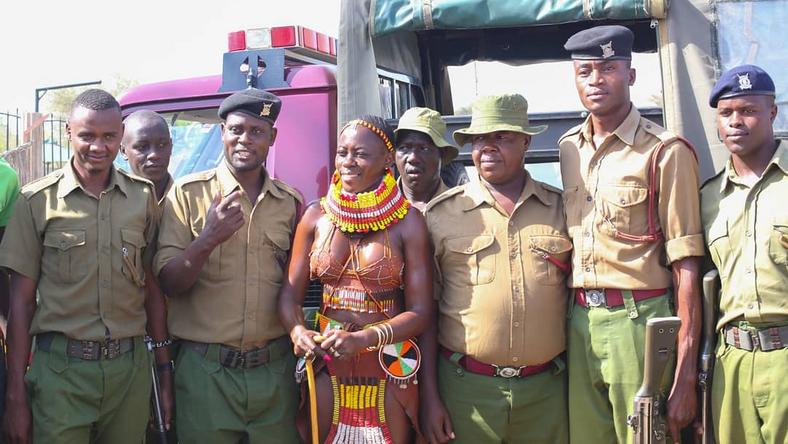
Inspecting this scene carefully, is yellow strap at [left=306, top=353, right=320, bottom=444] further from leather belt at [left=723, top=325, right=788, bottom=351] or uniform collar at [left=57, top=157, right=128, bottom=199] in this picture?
leather belt at [left=723, top=325, right=788, bottom=351]

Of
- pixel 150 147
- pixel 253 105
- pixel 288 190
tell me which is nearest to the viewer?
pixel 253 105

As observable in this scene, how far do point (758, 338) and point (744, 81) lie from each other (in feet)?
2.96

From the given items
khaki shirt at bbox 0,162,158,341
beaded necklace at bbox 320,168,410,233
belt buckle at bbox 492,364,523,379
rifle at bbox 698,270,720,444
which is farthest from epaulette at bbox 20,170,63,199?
Result: rifle at bbox 698,270,720,444

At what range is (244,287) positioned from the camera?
10.8 ft

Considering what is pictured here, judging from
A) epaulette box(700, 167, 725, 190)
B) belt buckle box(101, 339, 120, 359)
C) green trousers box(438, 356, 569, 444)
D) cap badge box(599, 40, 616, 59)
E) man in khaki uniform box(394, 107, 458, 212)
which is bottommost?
green trousers box(438, 356, 569, 444)

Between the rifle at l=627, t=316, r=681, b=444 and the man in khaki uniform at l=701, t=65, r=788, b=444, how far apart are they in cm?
23

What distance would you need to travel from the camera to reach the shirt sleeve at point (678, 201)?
3051 mm

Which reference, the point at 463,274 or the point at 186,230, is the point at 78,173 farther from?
the point at 463,274

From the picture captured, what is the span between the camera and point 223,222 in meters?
Answer: 3.14

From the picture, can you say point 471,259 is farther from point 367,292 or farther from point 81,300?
point 81,300

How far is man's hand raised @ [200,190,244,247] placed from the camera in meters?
3.13

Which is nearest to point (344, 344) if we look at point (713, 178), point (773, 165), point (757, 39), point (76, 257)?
point (76, 257)

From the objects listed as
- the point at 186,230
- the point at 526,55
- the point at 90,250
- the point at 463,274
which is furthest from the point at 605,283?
the point at 526,55

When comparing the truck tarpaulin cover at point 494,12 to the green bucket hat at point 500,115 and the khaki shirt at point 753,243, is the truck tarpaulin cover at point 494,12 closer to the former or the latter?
the green bucket hat at point 500,115
